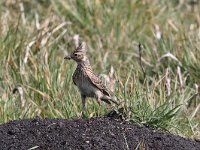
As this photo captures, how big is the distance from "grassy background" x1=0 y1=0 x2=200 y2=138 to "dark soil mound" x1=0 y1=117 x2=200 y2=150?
435mm

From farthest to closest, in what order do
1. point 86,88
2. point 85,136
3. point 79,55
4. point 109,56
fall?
point 109,56, point 79,55, point 86,88, point 85,136

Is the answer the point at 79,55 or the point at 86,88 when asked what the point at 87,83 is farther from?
the point at 79,55

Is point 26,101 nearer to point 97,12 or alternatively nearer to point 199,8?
point 97,12

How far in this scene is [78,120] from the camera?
21.3ft

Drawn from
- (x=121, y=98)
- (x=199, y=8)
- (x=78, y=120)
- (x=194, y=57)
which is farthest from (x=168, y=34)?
(x=78, y=120)

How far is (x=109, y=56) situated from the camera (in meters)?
10.5

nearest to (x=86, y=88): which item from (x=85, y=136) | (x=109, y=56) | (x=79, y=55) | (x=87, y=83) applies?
(x=87, y=83)

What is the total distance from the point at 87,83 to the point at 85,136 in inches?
43.7

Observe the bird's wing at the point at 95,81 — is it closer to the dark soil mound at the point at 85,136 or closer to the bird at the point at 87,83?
the bird at the point at 87,83

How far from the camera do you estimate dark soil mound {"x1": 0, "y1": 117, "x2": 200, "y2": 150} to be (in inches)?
243

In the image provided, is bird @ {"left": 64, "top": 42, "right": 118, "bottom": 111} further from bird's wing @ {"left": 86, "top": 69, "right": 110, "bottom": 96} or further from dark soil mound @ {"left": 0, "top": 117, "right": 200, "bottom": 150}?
dark soil mound @ {"left": 0, "top": 117, "right": 200, "bottom": 150}

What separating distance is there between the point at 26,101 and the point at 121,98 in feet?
4.72

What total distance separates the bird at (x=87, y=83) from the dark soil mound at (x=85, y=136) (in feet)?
2.43

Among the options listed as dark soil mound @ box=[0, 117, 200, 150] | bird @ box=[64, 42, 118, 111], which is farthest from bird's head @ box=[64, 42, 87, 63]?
dark soil mound @ box=[0, 117, 200, 150]
